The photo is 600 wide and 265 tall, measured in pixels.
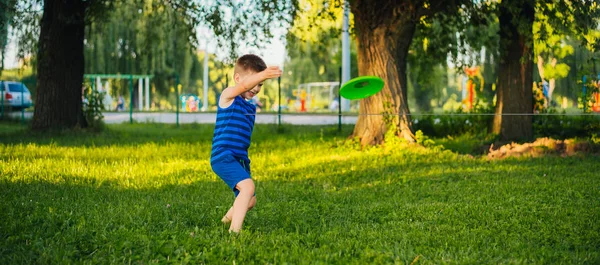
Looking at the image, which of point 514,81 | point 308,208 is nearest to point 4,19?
point 308,208

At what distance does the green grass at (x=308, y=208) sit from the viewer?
5.45 meters

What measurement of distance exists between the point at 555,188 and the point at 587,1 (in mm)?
4729

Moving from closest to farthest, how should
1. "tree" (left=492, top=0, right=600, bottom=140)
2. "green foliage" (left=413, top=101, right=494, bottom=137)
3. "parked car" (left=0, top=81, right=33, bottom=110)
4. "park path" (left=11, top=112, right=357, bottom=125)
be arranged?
"tree" (left=492, top=0, right=600, bottom=140) < "green foliage" (left=413, top=101, right=494, bottom=137) < "park path" (left=11, top=112, right=357, bottom=125) < "parked car" (left=0, top=81, right=33, bottom=110)

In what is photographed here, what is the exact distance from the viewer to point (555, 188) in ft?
29.2

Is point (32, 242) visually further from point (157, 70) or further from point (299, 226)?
point (157, 70)

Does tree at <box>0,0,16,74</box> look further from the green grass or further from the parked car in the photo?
the parked car

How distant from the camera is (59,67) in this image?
17.0 metres

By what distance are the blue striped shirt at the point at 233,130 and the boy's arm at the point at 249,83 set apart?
8 centimetres

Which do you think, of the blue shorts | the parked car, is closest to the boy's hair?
the blue shorts

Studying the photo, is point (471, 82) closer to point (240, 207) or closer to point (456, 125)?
point (456, 125)

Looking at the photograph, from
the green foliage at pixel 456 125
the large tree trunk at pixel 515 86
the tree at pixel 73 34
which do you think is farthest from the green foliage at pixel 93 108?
the large tree trunk at pixel 515 86

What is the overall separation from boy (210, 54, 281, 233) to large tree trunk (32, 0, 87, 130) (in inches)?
440

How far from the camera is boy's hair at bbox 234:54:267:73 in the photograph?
629 cm

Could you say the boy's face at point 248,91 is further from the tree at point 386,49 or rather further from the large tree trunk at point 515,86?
the large tree trunk at point 515,86
